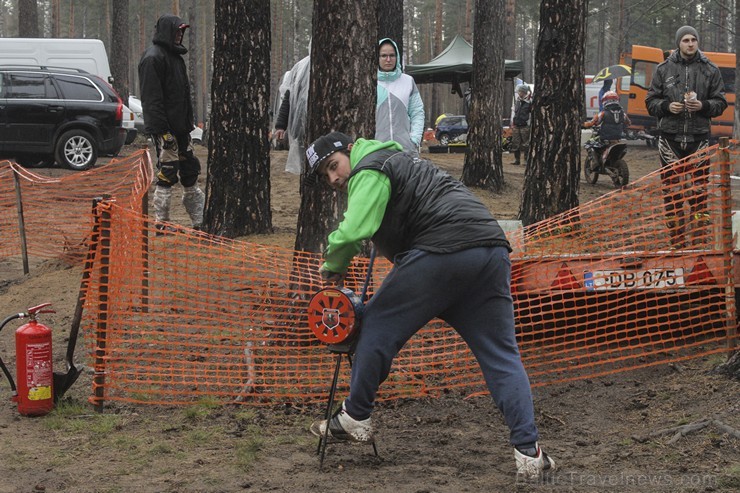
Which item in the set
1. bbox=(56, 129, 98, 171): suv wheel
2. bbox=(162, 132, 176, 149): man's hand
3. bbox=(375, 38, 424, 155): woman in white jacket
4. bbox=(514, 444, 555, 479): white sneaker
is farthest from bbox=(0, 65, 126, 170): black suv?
bbox=(514, 444, 555, 479): white sneaker

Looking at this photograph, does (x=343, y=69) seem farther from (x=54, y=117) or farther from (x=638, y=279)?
(x=54, y=117)

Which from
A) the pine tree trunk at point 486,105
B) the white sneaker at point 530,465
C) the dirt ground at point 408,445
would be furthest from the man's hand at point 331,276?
the pine tree trunk at point 486,105

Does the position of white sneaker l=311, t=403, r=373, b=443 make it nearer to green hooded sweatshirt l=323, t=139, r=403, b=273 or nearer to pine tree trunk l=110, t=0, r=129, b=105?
green hooded sweatshirt l=323, t=139, r=403, b=273

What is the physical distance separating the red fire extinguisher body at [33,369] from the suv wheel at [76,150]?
13.5 m

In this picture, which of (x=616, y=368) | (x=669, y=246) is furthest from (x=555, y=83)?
(x=616, y=368)

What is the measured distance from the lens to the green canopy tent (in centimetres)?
2586

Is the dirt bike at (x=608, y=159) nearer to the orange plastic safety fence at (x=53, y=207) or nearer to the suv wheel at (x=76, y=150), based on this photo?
the orange plastic safety fence at (x=53, y=207)

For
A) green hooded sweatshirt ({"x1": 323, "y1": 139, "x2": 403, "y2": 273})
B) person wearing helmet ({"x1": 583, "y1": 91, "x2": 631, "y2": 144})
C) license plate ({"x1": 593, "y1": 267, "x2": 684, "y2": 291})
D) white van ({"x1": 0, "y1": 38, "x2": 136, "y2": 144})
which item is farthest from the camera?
white van ({"x1": 0, "y1": 38, "x2": 136, "y2": 144})

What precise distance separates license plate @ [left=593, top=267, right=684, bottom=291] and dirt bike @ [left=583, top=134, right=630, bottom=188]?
11.4 meters

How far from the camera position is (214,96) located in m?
10.1

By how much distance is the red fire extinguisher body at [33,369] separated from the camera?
5309 millimetres

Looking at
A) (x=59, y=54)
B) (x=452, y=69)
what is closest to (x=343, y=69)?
(x=59, y=54)

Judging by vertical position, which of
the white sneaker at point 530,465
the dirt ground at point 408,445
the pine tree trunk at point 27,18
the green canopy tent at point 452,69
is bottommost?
the dirt ground at point 408,445

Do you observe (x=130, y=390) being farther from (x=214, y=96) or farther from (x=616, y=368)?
(x=214, y=96)
